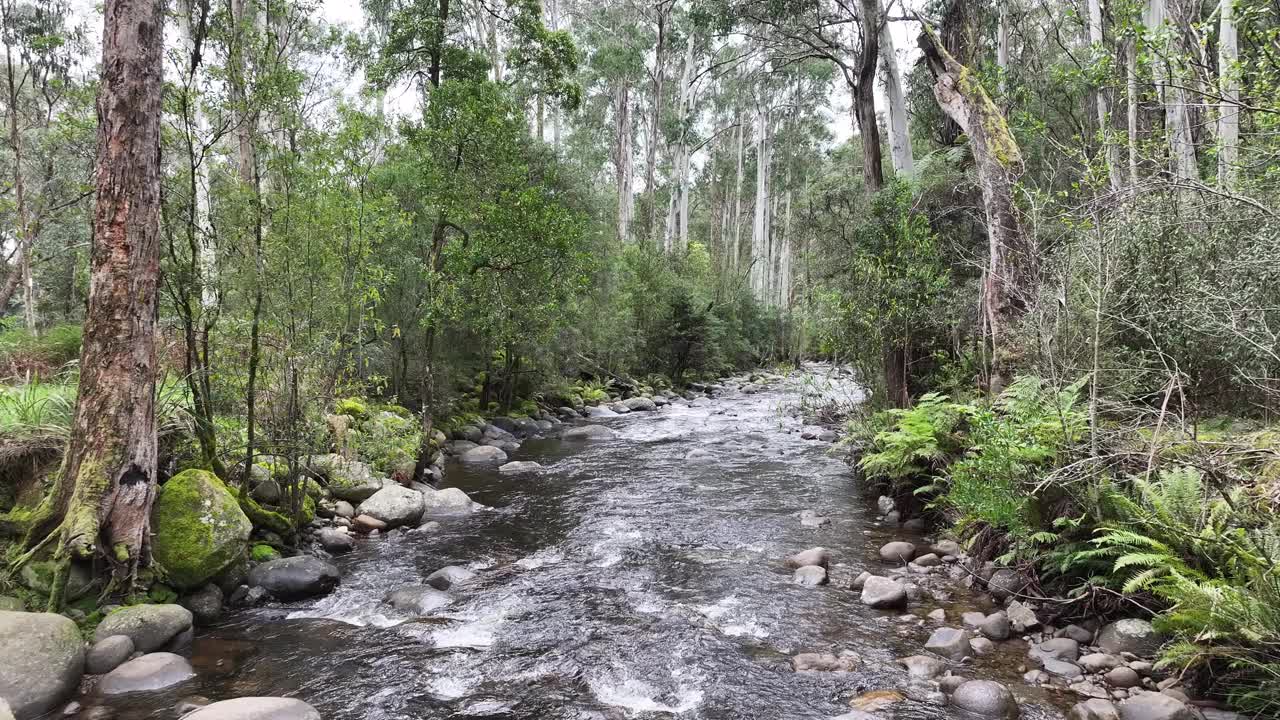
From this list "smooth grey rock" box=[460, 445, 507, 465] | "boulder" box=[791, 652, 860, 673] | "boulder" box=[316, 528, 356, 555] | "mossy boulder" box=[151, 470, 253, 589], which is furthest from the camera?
"smooth grey rock" box=[460, 445, 507, 465]

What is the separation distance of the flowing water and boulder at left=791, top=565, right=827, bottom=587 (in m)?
0.10

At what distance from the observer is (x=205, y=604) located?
5.64 m

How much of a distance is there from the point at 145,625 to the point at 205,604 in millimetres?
674

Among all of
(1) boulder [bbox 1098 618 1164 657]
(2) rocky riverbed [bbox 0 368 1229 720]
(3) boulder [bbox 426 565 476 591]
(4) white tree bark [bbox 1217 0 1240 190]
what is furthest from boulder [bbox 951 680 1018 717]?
(4) white tree bark [bbox 1217 0 1240 190]

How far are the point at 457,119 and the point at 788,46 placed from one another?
10.9m

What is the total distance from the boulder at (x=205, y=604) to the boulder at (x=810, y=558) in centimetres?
521

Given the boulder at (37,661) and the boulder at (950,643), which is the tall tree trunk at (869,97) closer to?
the boulder at (950,643)

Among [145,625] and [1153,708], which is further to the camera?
[145,625]

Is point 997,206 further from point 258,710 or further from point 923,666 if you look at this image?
point 258,710

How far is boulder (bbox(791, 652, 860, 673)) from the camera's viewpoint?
471 centimetres

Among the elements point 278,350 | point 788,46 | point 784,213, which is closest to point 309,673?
point 278,350

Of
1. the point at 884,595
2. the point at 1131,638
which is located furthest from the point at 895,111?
the point at 1131,638

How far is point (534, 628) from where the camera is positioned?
18.1ft

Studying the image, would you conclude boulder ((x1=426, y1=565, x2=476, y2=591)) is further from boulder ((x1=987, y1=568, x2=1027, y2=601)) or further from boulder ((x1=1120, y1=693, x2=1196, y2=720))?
boulder ((x1=1120, y1=693, x2=1196, y2=720))
